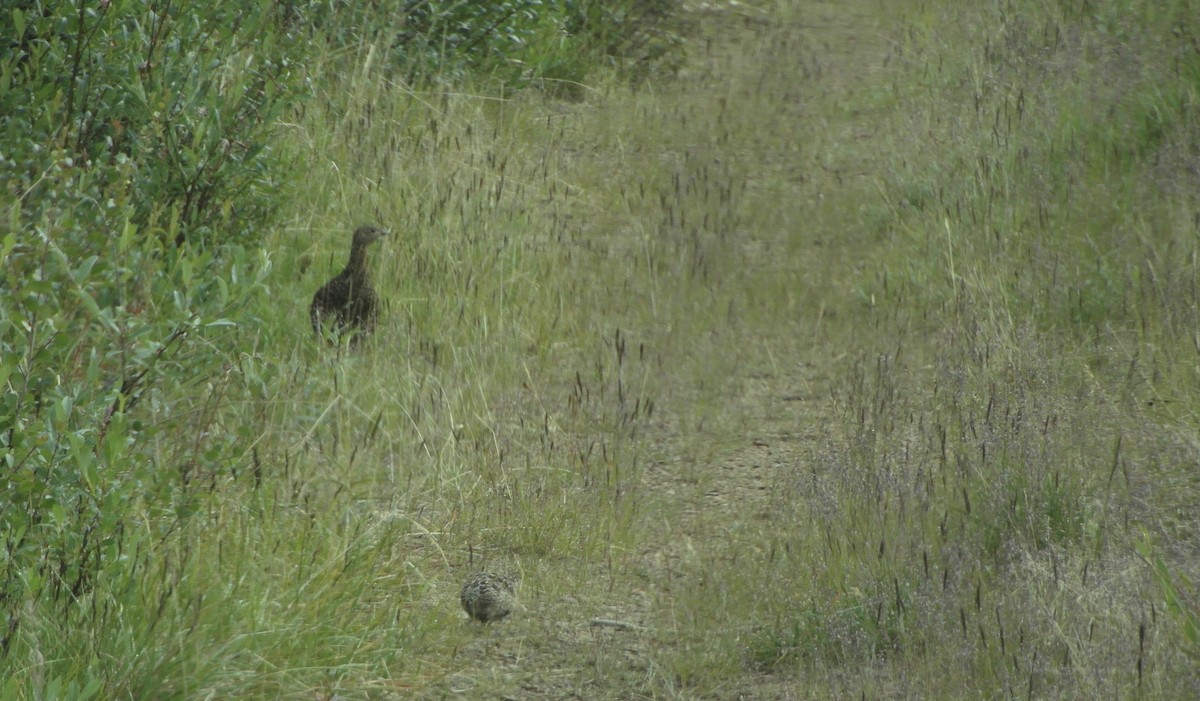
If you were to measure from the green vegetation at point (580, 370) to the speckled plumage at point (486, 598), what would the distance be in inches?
2.0

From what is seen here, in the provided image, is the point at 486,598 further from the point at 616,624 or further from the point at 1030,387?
the point at 1030,387

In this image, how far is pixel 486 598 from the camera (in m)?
3.79

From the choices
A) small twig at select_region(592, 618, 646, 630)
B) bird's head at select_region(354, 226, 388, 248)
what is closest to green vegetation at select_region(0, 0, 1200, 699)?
small twig at select_region(592, 618, 646, 630)

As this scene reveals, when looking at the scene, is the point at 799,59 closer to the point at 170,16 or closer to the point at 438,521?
the point at 170,16

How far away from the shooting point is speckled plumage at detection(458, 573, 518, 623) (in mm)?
3793

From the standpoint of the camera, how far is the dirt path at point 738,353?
3.72m

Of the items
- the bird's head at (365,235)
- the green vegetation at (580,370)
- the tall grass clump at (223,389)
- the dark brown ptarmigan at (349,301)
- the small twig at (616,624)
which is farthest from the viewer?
the bird's head at (365,235)

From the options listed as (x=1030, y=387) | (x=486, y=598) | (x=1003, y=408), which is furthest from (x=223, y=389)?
(x=1030, y=387)

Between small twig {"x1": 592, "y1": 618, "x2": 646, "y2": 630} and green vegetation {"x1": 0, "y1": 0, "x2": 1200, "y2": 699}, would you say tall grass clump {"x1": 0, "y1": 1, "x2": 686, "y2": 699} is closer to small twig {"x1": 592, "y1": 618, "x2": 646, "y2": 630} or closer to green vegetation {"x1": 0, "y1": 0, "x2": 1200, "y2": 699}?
green vegetation {"x1": 0, "y1": 0, "x2": 1200, "y2": 699}

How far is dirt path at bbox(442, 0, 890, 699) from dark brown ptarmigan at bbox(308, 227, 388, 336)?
1.17 meters

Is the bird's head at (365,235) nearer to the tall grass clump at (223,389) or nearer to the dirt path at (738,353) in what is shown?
the tall grass clump at (223,389)

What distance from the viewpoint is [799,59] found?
9.09 metres

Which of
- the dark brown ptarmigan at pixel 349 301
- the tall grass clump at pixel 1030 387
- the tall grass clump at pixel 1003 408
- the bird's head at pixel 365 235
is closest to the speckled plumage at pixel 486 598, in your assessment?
the tall grass clump at pixel 1003 408

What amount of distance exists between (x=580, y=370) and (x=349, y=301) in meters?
0.92
